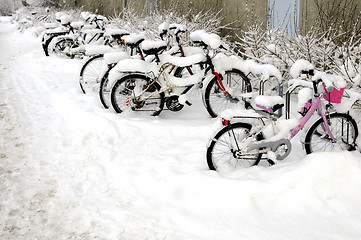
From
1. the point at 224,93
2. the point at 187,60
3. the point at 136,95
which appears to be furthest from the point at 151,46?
the point at 224,93

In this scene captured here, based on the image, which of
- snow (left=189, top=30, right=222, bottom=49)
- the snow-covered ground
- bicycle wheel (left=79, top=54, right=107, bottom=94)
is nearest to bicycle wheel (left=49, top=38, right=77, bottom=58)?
bicycle wheel (left=79, top=54, right=107, bottom=94)

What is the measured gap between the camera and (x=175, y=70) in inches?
224

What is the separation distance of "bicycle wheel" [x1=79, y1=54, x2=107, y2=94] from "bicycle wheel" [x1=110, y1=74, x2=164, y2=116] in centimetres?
147

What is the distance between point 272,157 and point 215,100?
1785 mm

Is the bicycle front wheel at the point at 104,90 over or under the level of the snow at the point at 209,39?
under

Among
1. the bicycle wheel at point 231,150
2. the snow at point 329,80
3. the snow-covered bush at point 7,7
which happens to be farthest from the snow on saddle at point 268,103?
the snow-covered bush at point 7,7

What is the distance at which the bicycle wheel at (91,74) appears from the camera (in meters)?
6.65

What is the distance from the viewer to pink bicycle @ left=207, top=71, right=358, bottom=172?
3.69 m

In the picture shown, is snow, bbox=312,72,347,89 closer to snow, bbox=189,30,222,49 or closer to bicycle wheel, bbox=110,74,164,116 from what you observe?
snow, bbox=189,30,222,49

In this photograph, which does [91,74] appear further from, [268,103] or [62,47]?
[268,103]

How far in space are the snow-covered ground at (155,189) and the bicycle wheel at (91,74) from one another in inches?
66.1

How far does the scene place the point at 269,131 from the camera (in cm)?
380

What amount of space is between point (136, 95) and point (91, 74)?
1.99 meters

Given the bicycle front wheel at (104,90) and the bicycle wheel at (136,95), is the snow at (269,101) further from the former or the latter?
the bicycle front wheel at (104,90)
